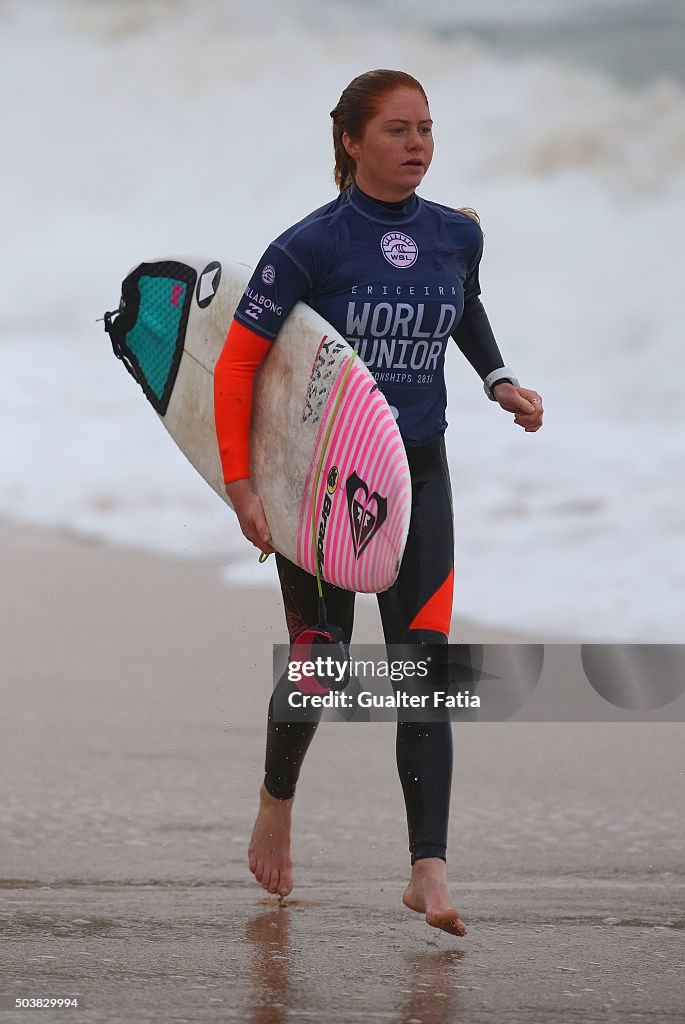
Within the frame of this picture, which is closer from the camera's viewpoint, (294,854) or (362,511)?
(362,511)

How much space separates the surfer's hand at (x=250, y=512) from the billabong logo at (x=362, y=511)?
179mm

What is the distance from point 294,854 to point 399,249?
4.87ft

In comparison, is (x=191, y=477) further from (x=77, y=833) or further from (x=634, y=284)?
(x=634, y=284)

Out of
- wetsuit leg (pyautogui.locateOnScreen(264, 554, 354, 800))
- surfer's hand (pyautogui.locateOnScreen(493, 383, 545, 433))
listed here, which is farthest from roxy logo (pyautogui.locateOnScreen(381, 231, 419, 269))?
wetsuit leg (pyautogui.locateOnScreen(264, 554, 354, 800))

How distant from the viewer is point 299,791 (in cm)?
409

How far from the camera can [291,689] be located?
124 inches

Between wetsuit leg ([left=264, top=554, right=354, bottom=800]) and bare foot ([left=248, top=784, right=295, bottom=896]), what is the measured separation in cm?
3

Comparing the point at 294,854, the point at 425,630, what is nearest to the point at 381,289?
the point at 425,630

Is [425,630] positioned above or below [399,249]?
below

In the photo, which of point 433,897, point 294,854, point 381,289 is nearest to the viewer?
point 433,897

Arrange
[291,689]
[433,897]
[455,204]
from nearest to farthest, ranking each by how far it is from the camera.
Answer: [433,897] < [291,689] < [455,204]

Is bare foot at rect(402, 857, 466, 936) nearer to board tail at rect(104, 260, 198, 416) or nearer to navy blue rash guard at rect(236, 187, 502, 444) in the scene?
navy blue rash guard at rect(236, 187, 502, 444)

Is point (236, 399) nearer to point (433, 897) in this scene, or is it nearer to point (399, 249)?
point (399, 249)

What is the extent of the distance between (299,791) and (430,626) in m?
1.31
